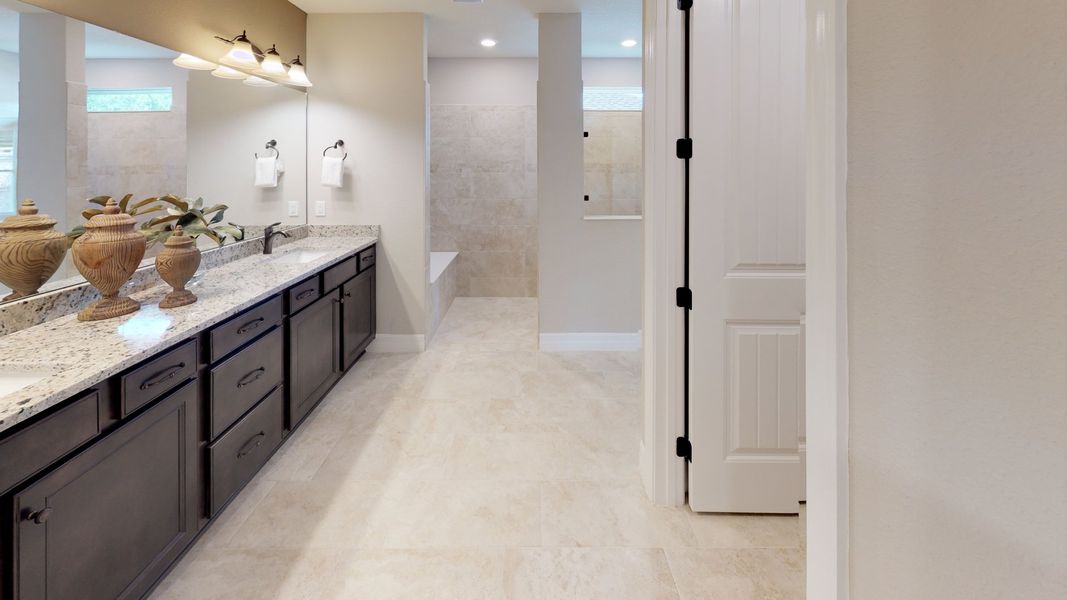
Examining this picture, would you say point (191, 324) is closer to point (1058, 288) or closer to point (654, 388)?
point (654, 388)

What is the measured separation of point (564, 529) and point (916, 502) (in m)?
1.53

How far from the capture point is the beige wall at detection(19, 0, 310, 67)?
94.9 inches

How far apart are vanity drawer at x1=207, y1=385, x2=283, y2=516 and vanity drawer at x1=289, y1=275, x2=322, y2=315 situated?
419 mm

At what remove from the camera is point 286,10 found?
4.06 meters

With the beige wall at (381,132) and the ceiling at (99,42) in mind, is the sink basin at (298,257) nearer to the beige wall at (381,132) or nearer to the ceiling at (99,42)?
the beige wall at (381,132)

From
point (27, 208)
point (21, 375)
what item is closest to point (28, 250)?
point (27, 208)

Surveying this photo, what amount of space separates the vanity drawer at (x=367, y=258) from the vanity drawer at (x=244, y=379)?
1516 mm

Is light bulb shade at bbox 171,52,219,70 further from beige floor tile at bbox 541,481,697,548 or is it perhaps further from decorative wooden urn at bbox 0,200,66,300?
beige floor tile at bbox 541,481,697,548

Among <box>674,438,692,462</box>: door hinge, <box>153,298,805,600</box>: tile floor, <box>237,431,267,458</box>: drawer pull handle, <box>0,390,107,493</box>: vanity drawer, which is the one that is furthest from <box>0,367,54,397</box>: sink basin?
<box>674,438,692,462</box>: door hinge

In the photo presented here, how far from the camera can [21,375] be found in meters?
1.46

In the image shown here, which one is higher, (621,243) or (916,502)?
(621,243)

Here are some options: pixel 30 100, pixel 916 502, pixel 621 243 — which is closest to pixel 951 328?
pixel 916 502

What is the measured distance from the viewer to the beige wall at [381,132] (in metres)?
4.39

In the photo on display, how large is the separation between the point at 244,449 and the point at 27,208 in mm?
1109
